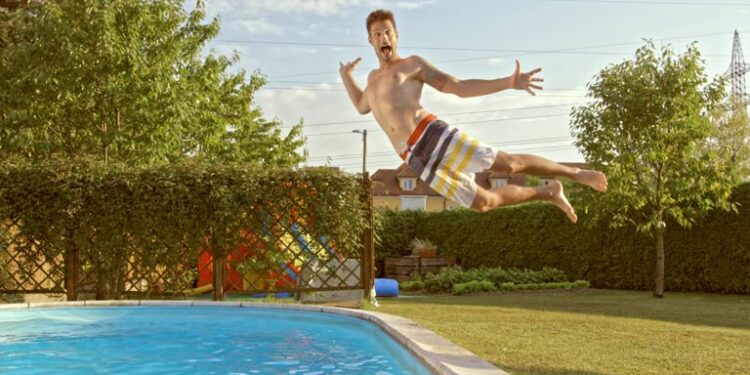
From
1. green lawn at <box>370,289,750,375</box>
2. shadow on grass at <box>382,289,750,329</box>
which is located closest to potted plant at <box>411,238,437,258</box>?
shadow on grass at <box>382,289,750,329</box>

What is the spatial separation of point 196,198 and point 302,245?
1.71 m

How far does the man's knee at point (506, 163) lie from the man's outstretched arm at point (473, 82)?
17.3 inches

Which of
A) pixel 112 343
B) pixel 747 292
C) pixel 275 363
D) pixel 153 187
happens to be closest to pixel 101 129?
pixel 153 187

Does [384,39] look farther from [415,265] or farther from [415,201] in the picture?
[415,201]

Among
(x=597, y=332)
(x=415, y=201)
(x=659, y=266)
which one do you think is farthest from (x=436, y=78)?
(x=415, y=201)

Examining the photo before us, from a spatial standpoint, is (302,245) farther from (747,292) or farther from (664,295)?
(747,292)

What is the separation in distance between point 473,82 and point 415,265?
14.6 m

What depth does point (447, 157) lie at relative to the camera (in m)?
4.81

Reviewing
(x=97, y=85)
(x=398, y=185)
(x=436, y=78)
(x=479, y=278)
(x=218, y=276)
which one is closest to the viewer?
(x=436, y=78)

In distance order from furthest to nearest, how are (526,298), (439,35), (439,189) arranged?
(526,298) < (439,35) < (439,189)

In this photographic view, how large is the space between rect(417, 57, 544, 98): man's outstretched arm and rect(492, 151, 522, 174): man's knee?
0.44 m

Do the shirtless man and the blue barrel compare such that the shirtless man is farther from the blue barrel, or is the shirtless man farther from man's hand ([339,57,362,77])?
the blue barrel

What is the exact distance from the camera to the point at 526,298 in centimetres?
1241

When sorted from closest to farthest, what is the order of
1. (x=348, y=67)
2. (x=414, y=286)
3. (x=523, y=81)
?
(x=523, y=81) → (x=348, y=67) → (x=414, y=286)
